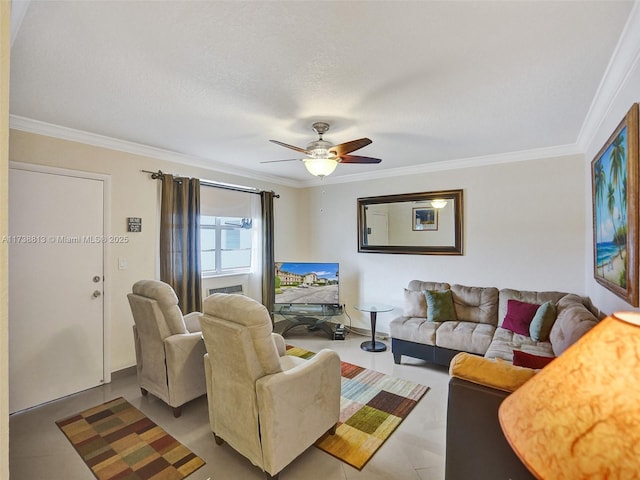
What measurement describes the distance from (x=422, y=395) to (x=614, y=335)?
2.64 metres

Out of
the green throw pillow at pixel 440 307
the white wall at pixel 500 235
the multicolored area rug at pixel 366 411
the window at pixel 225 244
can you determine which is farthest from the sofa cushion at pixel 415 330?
the window at pixel 225 244

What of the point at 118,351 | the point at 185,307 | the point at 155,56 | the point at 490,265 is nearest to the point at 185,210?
the point at 185,307

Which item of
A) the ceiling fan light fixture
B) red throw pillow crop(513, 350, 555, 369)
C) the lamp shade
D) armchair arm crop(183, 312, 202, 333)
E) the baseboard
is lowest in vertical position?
the baseboard

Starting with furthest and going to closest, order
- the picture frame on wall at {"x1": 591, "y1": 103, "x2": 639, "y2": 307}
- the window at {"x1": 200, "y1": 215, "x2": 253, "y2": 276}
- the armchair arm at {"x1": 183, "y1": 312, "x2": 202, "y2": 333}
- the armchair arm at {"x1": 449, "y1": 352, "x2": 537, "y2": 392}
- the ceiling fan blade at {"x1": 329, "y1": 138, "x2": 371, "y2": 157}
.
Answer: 1. the window at {"x1": 200, "y1": 215, "x2": 253, "y2": 276}
2. the armchair arm at {"x1": 183, "y1": 312, "x2": 202, "y2": 333}
3. the ceiling fan blade at {"x1": 329, "y1": 138, "x2": 371, "y2": 157}
4. the picture frame on wall at {"x1": 591, "y1": 103, "x2": 639, "y2": 307}
5. the armchair arm at {"x1": 449, "y1": 352, "x2": 537, "y2": 392}

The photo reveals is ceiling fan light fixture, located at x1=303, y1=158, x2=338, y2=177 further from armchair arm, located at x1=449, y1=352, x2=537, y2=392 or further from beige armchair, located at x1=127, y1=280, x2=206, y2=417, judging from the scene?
armchair arm, located at x1=449, y1=352, x2=537, y2=392

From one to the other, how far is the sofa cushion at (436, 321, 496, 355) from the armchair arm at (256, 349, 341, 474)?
5.52ft

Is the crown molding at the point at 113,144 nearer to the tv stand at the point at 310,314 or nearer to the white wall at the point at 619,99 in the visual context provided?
the tv stand at the point at 310,314

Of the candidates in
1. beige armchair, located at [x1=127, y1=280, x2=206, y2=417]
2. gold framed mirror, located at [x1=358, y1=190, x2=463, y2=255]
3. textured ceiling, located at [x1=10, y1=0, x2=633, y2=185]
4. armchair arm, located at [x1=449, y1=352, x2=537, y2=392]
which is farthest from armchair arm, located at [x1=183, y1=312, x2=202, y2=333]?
gold framed mirror, located at [x1=358, y1=190, x2=463, y2=255]

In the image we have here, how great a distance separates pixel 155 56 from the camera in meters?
1.81

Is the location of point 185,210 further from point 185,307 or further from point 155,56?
point 155,56

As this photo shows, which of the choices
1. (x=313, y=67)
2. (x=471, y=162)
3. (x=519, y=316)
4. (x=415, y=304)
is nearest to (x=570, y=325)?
(x=519, y=316)

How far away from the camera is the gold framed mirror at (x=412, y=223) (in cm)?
427

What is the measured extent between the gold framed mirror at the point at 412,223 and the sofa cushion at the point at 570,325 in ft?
4.66

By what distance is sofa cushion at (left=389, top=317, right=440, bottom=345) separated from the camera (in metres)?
3.59
